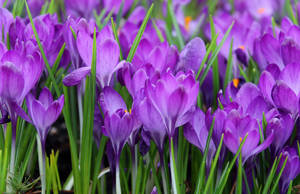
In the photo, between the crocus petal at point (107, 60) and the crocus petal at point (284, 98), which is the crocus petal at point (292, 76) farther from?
the crocus petal at point (107, 60)

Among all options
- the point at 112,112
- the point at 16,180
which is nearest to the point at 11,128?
the point at 16,180

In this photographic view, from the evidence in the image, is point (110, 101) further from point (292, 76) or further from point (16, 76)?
point (292, 76)

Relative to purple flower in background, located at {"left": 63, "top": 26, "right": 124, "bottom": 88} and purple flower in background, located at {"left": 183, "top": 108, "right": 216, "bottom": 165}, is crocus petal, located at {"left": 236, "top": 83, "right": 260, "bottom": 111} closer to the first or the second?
purple flower in background, located at {"left": 183, "top": 108, "right": 216, "bottom": 165}

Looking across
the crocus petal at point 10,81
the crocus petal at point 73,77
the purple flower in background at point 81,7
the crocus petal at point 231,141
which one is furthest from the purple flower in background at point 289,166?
the purple flower in background at point 81,7

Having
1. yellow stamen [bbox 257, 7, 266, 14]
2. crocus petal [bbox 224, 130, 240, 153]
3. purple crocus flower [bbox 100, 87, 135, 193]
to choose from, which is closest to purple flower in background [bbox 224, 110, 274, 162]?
crocus petal [bbox 224, 130, 240, 153]

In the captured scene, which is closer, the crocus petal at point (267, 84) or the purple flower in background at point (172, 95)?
the purple flower in background at point (172, 95)

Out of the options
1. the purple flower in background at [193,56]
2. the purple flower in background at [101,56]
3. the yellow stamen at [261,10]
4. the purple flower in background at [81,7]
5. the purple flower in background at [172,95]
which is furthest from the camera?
the yellow stamen at [261,10]

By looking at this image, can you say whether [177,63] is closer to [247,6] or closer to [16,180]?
[16,180]
